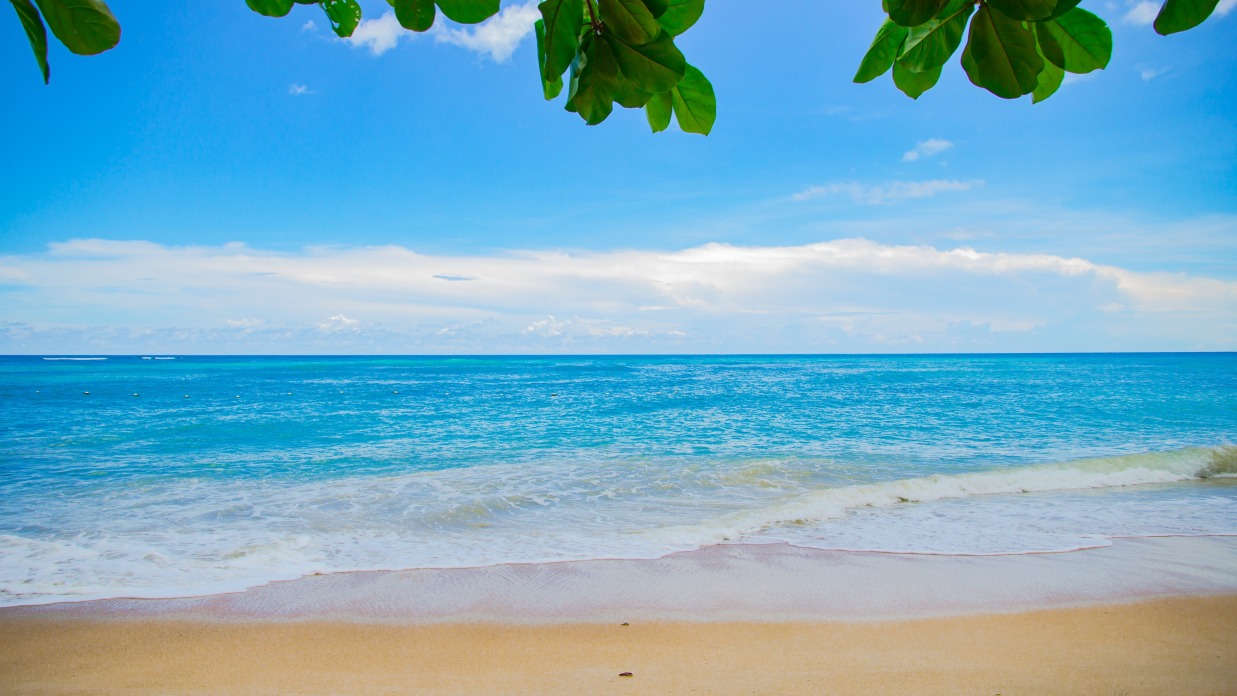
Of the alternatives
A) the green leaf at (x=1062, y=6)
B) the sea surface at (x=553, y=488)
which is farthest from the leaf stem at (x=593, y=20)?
the sea surface at (x=553, y=488)

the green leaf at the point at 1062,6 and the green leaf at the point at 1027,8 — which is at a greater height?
the green leaf at the point at 1062,6

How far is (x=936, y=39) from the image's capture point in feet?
2.25

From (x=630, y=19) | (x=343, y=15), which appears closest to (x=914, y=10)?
(x=630, y=19)

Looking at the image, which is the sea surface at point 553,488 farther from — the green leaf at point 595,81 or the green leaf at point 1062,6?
the green leaf at point 1062,6

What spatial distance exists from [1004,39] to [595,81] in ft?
1.42

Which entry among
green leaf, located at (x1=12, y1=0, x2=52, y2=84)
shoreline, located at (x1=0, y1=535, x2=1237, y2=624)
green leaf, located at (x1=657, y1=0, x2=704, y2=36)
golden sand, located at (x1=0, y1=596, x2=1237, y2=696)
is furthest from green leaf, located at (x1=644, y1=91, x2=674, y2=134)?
shoreline, located at (x1=0, y1=535, x2=1237, y2=624)

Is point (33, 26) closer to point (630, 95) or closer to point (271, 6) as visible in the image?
point (271, 6)

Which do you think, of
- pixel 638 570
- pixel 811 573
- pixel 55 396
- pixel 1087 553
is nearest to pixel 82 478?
pixel 638 570

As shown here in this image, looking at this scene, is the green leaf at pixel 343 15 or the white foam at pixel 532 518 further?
the white foam at pixel 532 518

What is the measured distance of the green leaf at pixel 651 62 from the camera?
2.16 feet

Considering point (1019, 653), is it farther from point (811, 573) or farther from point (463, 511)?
point (463, 511)

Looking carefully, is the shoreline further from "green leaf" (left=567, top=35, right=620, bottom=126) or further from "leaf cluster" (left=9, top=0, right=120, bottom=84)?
"leaf cluster" (left=9, top=0, right=120, bottom=84)

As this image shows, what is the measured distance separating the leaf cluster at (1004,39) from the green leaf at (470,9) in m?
0.40

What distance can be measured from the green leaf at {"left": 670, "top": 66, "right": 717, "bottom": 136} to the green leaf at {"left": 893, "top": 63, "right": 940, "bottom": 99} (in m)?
0.22
